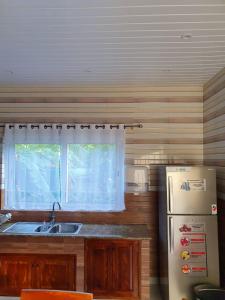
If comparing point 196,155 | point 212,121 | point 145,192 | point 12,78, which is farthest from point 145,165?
point 12,78

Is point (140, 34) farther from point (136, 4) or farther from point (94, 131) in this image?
point (94, 131)

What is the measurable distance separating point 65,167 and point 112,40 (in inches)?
74.5

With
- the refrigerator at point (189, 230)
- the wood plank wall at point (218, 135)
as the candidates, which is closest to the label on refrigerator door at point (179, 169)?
the refrigerator at point (189, 230)

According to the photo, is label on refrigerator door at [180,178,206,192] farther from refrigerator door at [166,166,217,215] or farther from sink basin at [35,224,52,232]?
sink basin at [35,224,52,232]

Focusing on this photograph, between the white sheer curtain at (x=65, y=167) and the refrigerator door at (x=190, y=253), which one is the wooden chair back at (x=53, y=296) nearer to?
the refrigerator door at (x=190, y=253)

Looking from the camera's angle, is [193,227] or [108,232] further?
[108,232]

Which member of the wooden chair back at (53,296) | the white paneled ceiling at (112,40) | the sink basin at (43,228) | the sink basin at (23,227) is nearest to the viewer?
the wooden chair back at (53,296)

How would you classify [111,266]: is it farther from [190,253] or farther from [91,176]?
[91,176]

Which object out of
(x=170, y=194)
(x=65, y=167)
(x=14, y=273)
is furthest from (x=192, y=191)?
(x=14, y=273)

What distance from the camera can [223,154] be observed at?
10.2 feet

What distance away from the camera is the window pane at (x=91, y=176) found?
366cm

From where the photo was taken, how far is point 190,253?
9.90 feet

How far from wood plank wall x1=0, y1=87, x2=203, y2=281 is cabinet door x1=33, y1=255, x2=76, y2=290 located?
27.0 inches

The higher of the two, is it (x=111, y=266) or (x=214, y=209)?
(x=214, y=209)
